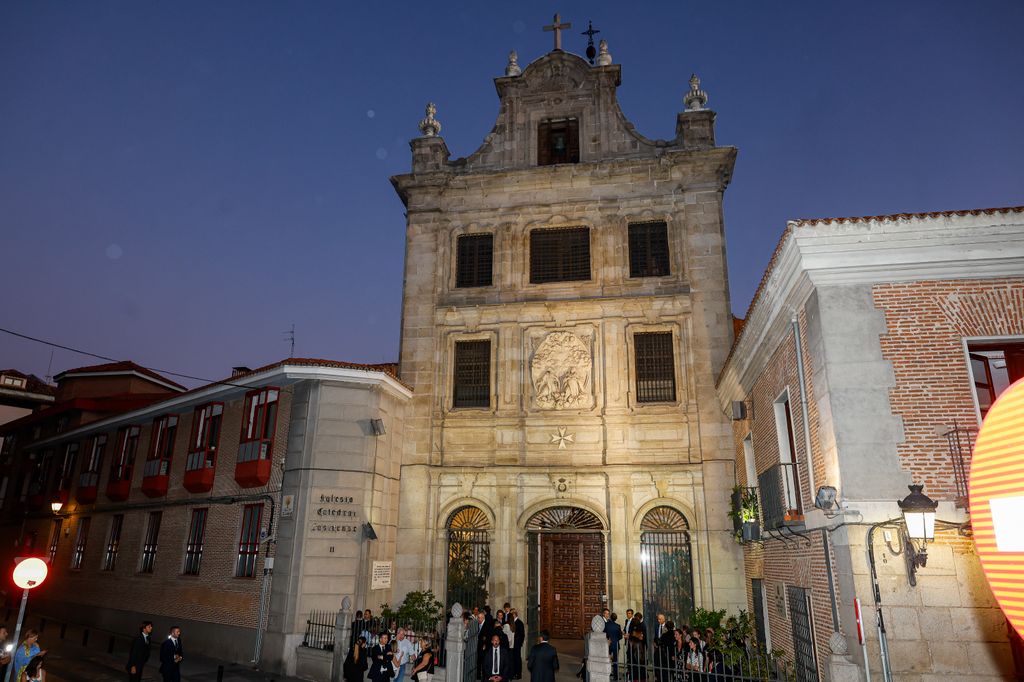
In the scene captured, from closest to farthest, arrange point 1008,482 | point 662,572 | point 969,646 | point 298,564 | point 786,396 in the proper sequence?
1. point 1008,482
2. point 969,646
3. point 786,396
4. point 298,564
5. point 662,572

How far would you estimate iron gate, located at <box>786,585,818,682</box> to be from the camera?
10.9 meters

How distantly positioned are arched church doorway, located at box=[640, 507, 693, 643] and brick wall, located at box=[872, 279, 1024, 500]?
9958 mm

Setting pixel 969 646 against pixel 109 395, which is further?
pixel 109 395

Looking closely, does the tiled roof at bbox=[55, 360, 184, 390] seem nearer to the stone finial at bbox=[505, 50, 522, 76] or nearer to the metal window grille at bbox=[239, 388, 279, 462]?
the metal window grille at bbox=[239, 388, 279, 462]

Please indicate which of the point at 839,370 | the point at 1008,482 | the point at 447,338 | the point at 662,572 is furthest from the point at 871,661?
the point at 447,338

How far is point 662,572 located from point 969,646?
10.2 metres

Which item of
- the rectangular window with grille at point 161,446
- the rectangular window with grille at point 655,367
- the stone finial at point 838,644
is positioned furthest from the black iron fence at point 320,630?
the stone finial at point 838,644

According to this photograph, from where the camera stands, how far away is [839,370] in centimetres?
942

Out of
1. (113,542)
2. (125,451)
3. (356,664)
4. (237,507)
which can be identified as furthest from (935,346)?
(113,542)

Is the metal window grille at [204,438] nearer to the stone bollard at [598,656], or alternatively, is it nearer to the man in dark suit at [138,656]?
the man in dark suit at [138,656]

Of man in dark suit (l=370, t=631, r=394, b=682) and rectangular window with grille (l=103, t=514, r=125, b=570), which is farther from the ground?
rectangular window with grille (l=103, t=514, r=125, b=570)

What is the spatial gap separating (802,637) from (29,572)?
1358 centimetres

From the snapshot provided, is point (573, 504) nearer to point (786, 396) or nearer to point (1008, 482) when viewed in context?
point (786, 396)

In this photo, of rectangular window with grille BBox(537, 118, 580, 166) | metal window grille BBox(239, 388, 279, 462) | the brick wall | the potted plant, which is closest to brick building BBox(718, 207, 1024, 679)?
the brick wall
